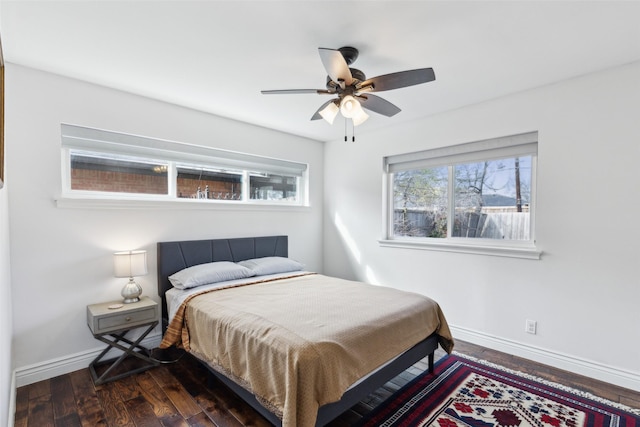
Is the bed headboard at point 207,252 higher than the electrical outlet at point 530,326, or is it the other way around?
the bed headboard at point 207,252

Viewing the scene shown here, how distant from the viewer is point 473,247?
3.26 metres

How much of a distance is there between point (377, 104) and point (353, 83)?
374 millimetres

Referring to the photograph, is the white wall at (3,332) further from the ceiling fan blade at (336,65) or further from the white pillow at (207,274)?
the ceiling fan blade at (336,65)

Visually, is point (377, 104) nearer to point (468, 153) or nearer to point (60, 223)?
point (468, 153)

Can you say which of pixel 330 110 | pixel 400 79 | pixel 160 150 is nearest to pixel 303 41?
pixel 330 110

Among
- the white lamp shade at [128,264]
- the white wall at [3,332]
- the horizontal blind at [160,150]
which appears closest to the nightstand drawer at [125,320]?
the white lamp shade at [128,264]

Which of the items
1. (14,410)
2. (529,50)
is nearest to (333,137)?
(529,50)

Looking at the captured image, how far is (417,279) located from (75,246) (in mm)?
3491

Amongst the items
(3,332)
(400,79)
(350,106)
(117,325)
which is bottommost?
(117,325)

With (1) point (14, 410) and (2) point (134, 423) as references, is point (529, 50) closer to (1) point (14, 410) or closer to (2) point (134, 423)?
(2) point (134, 423)

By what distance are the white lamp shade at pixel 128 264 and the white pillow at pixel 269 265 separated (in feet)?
3.53

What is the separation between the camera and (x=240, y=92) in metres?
2.95

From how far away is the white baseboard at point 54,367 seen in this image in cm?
244

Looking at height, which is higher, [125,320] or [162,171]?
[162,171]
